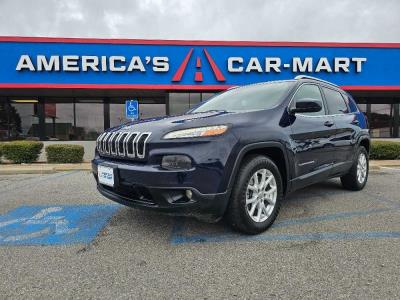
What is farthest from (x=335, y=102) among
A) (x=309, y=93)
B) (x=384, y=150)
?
(x=384, y=150)

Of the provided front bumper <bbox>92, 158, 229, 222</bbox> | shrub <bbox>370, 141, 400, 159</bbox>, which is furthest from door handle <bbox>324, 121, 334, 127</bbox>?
shrub <bbox>370, 141, 400, 159</bbox>

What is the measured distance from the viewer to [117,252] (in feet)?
9.53

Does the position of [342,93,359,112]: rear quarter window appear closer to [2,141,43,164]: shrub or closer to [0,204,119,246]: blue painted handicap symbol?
[0,204,119,246]: blue painted handicap symbol

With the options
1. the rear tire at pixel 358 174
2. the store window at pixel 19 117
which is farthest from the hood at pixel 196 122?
the store window at pixel 19 117

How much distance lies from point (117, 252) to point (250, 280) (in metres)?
1.26

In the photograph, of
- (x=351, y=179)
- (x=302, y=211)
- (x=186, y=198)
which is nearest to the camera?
(x=186, y=198)

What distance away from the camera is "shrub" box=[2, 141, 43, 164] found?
33.5 feet

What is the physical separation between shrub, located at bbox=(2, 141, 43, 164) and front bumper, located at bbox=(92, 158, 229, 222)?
8.80 m

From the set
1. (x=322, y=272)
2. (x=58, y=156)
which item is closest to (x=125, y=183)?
(x=322, y=272)

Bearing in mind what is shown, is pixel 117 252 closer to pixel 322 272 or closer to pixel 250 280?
pixel 250 280

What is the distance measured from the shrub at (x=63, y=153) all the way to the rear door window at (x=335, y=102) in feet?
27.0

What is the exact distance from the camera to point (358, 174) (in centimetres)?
530

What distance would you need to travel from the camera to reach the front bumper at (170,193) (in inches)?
108

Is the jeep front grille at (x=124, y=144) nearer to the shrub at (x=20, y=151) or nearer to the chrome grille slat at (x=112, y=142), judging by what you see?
the chrome grille slat at (x=112, y=142)
